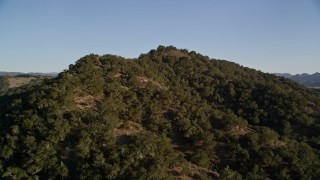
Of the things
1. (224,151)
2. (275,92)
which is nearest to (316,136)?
(275,92)

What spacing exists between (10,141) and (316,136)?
35.7m

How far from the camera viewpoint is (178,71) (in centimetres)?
5906

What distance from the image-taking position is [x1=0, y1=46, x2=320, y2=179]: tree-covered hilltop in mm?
32469

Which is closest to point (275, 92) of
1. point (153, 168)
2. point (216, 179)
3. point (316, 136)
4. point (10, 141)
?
point (316, 136)

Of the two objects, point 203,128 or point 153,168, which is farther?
point 203,128

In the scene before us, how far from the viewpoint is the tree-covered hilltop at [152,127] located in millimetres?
32469

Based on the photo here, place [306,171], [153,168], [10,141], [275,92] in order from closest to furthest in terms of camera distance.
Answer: [153,168] < [10,141] < [306,171] < [275,92]

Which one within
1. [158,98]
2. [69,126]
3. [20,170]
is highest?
[158,98]

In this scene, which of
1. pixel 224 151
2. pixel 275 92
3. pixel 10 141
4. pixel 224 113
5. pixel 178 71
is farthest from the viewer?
pixel 178 71

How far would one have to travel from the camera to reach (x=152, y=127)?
3994 cm

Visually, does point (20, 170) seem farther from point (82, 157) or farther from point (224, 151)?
point (224, 151)

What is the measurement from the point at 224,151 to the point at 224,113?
8.70 meters

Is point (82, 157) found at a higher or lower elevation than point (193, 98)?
lower

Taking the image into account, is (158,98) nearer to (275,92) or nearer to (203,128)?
(203,128)
